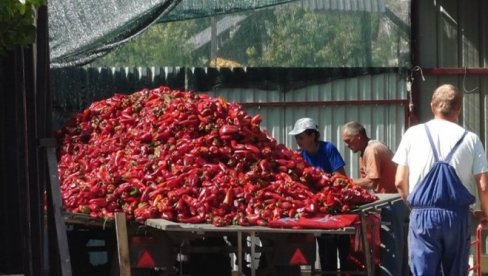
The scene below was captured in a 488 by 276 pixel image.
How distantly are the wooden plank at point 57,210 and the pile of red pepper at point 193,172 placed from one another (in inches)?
17.6

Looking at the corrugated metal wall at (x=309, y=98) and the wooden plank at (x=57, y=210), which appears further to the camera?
the corrugated metal wall at (x=309, y=98)

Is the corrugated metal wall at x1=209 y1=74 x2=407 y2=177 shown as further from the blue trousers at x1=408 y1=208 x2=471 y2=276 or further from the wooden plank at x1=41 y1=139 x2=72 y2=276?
the blue trousers at x1=408 y1=208 x2=471 y2=276

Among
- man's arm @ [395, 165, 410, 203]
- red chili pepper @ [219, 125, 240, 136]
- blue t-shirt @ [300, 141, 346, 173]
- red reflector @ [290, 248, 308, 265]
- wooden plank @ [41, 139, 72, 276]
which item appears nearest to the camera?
man's arm @ [395, 165, 410, 203]

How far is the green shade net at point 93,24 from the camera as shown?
50.1 ft

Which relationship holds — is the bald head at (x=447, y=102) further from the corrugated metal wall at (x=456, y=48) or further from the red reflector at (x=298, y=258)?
the corrugated metal wall at (x=456, y=48)

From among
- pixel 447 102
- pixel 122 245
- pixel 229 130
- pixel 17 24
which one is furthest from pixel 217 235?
pixel 17 24

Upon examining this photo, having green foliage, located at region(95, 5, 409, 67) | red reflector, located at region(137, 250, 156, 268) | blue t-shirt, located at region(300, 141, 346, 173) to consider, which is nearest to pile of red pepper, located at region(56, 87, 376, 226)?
red reflector, located at region(137, 250, 156, 268)

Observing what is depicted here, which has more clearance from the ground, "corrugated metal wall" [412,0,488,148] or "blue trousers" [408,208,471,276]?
"corrugated metal wall" [412,0,488,148]

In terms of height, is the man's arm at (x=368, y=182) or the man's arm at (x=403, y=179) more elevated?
the man's arm at (x=403, y=179)

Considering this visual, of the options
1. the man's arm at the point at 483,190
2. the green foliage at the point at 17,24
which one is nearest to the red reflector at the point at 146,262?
the green foliage at the point at 17,24

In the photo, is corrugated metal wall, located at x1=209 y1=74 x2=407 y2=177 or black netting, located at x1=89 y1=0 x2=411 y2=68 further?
corrugated metal wall, located at x1=209 y1=74 x2=407 y2=177

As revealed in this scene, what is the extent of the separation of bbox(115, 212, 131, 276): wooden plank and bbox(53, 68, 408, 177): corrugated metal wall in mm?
5256

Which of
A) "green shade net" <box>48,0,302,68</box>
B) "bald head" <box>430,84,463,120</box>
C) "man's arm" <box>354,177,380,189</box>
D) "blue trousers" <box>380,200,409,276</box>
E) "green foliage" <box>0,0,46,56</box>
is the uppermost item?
"green shade net" <box>48,0,302,68</box>

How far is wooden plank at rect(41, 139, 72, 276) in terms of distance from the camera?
10.6m
